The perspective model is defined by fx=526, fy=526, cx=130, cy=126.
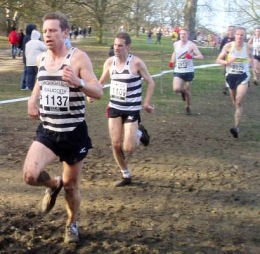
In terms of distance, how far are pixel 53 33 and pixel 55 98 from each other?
0.58m

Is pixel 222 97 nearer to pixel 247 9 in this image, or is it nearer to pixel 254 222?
pixel 254 222

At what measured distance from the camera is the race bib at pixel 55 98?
4695 mm

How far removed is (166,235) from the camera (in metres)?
5.21

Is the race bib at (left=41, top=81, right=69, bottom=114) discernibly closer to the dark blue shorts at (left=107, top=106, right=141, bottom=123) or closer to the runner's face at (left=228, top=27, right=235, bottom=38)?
the dark blue shorts at (left=107, top=106, right=141, bottom=123)

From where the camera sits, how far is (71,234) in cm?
498

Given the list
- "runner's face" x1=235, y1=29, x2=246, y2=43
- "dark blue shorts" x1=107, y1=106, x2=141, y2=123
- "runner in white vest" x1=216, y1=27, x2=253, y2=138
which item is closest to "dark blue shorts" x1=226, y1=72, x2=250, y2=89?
"runner in white vest" x1=216, y1=27, x2=253, y2=138

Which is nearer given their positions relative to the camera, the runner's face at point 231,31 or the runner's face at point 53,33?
the runner's face at point 53,33

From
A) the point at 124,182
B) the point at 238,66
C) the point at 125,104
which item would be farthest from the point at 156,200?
the point at 238,66

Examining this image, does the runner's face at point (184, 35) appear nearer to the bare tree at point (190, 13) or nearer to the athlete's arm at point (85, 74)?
the athlete's arm at point (85, 74)

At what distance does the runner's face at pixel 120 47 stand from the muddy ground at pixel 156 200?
1.73 m

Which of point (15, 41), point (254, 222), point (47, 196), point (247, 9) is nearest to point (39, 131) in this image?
point (47, 196)

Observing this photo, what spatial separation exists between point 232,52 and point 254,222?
16.5 ft

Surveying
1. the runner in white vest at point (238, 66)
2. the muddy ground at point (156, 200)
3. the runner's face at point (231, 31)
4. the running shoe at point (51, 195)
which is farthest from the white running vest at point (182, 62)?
the running shoe at point (51, 195)

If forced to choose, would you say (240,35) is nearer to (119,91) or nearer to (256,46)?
(119,91)
